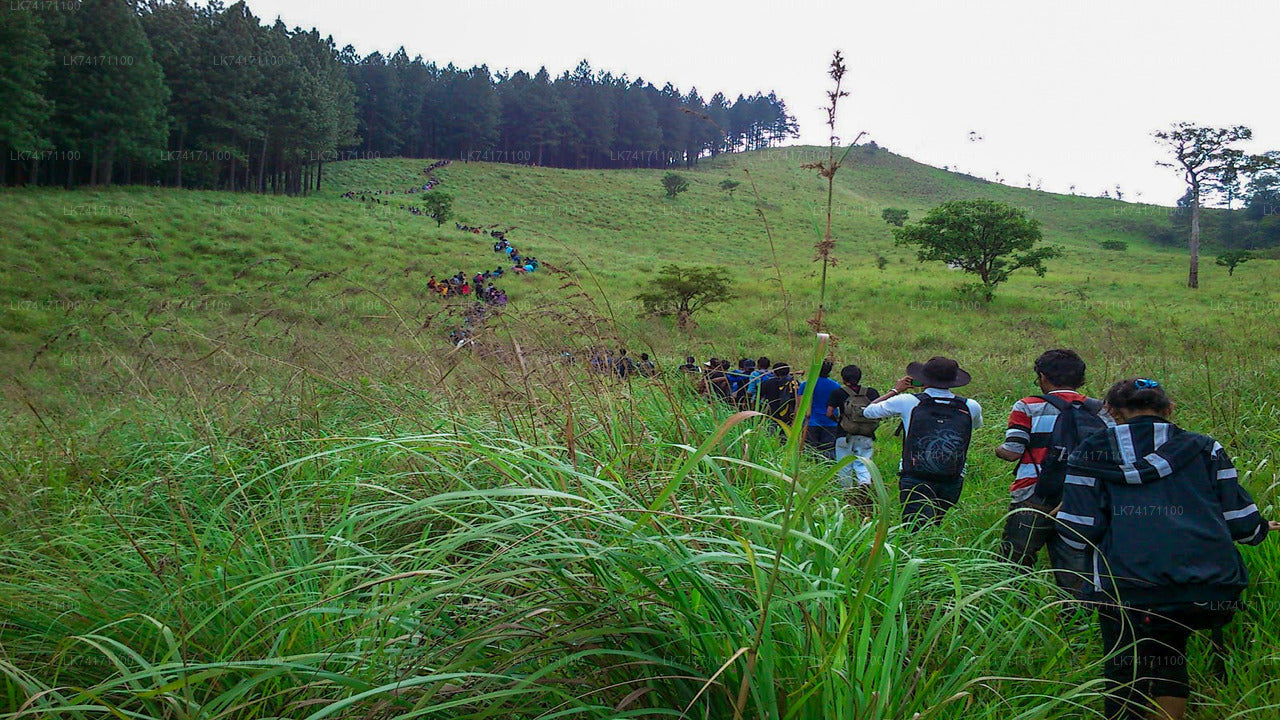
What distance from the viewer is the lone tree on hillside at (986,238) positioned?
2534 centimetres

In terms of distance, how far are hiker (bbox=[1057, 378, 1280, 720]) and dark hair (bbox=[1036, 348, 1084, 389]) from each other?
1017 mm

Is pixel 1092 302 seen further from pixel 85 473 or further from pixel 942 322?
pixel 85 473

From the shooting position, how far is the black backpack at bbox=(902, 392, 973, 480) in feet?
14.2

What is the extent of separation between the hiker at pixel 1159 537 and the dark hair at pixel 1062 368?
3.34ft

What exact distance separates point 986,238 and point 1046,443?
81.7ft

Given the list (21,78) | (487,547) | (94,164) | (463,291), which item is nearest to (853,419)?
(487,547)

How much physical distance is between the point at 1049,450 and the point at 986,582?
5.34 feet

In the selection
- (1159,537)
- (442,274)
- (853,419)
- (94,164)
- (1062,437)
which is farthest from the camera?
(94,164)

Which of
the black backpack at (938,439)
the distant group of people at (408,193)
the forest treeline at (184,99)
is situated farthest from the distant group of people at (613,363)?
the distant group of people at (408,193)

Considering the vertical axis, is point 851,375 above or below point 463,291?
below

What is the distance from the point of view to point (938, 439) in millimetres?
4375

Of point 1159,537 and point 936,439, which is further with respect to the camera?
point 936,439

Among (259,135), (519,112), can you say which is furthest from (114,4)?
(519,112)

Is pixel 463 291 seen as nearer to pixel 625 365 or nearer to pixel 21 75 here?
pixel 625 365
